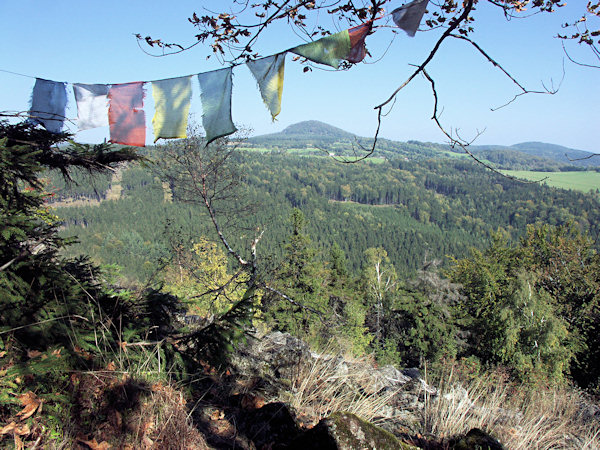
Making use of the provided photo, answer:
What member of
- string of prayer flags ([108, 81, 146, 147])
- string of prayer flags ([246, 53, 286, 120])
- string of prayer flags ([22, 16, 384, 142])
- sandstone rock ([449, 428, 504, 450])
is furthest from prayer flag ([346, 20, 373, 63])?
sandstone rock ([449, 428, 504, 450])

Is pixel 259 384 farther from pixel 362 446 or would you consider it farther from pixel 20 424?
pixel 20 424

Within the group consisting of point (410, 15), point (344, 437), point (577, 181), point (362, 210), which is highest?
point (577, 181)

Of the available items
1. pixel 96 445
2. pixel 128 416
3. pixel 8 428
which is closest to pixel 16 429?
pixel 8 428

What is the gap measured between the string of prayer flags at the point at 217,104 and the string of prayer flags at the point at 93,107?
129cm

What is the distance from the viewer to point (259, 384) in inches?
127

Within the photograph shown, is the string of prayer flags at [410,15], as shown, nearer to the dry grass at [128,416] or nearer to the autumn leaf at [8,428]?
the dry grass at [128,416]

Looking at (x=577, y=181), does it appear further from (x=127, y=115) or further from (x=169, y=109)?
(x=127, y=115)

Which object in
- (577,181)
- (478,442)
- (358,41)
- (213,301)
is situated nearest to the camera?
(478,442)

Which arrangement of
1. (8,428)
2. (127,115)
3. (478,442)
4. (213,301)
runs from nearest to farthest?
(8,428)
(478,442)
(127,115)
(213,301)

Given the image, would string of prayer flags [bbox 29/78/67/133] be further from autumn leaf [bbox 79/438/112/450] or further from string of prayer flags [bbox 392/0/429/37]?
string of prayer flags [bbox 392/0/429/37]

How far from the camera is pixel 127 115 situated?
3623mm

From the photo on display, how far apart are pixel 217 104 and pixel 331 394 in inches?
108

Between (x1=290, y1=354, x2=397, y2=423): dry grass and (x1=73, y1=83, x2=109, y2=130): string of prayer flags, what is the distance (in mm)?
3271

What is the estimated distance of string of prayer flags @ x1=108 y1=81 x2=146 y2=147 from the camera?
3.57 meters
